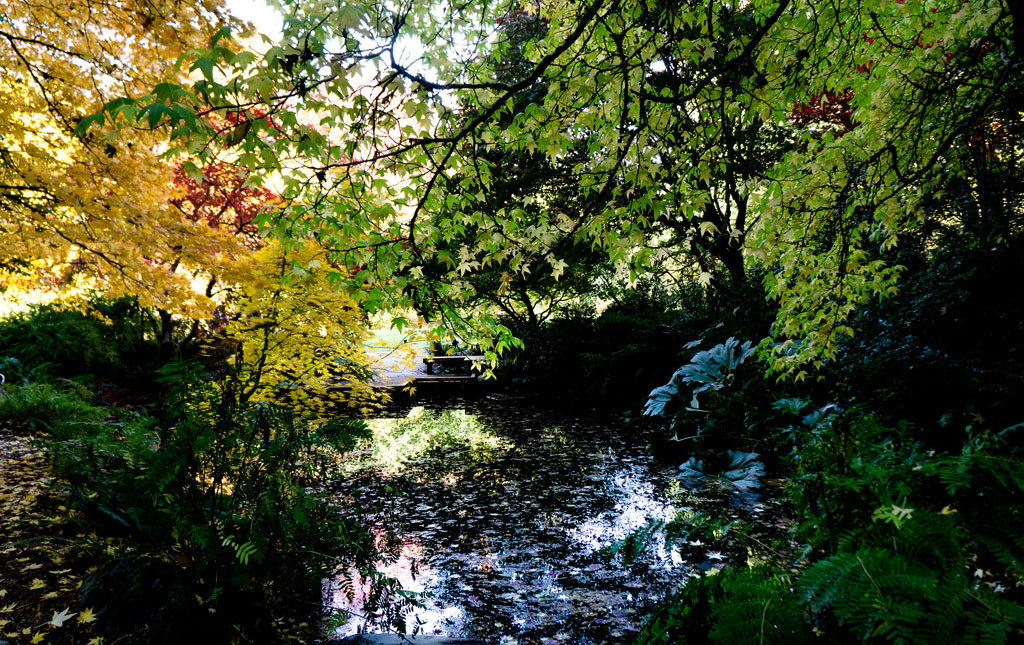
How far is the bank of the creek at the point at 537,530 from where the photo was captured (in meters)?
3.01

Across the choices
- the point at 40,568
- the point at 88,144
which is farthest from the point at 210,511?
the point at 88,144

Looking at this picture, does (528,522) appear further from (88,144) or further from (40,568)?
(88,144)

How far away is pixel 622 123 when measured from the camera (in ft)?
9.53

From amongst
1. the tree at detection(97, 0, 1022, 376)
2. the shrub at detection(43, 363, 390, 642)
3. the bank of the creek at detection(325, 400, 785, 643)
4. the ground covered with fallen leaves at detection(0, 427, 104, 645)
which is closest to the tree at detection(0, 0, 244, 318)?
the tree at detection(97, 0, 1022, 376)

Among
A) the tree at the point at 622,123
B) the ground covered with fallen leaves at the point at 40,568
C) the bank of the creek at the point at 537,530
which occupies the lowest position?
the bank of the creek at the point at 537,530

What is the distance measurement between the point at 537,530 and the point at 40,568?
11.3 feet

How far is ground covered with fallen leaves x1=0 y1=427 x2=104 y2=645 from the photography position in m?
2.51

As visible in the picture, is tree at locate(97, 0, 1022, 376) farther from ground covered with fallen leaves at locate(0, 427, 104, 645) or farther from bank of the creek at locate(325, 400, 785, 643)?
ground covered with fallen leaves at locate(0, 427, 104, 645)

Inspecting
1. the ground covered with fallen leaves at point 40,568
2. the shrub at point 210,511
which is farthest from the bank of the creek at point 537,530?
the ground covered with fallen leaves at point 40,568

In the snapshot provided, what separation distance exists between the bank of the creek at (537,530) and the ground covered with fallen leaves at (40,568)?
135 centimetres

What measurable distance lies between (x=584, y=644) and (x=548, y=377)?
9.15 metres

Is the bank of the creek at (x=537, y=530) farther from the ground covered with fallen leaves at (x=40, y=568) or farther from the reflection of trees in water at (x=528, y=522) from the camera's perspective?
the ground covered with fallen leaves at (x=40, y=568)

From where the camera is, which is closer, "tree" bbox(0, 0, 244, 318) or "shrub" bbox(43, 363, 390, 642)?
"shrub" bbox(43, 363, 390, 642)

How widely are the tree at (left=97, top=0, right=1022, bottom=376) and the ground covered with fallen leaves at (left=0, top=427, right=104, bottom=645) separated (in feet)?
7.39
